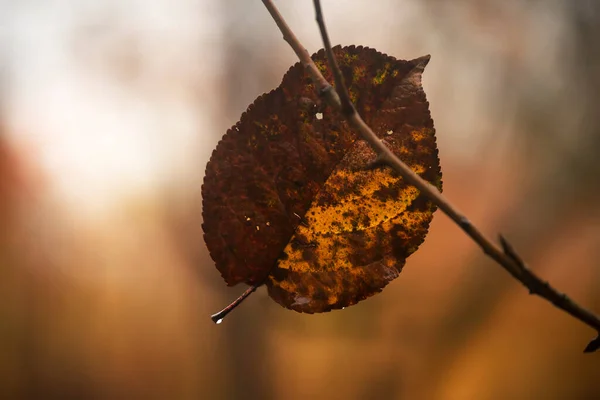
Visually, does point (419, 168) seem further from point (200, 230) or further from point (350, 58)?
point (200, 230)

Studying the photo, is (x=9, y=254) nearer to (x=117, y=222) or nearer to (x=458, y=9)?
(x=117, y=222)

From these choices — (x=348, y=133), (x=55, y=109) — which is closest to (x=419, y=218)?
(x=348, y=133)

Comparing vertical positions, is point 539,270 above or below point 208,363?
below

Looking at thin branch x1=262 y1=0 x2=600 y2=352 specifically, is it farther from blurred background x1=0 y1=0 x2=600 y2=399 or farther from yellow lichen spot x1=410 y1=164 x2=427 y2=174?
blurred background x1=0 y1=0 x2=600 y2=399

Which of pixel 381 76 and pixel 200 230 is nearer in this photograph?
pixel 381 76

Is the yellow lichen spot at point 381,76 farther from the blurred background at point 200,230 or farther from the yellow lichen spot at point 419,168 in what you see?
the blurred background at point 200,230

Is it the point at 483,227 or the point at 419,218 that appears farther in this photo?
the point at 483,227

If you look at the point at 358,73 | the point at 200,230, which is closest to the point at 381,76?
the point at 358,73
